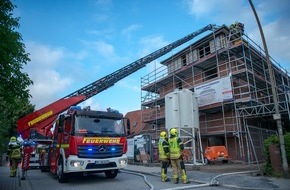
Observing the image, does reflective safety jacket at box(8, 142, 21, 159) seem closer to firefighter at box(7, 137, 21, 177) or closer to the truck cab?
firefighter at box(7, 137, 21, 177)

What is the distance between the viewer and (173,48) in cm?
2484

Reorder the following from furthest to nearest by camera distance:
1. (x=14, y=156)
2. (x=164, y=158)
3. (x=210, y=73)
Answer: (x=210, y=73) → (x=14, y=156) → (x=164, y=158)

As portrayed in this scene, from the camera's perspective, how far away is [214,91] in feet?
65.3

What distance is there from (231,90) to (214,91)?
4.98ft

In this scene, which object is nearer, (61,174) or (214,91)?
(61,174)

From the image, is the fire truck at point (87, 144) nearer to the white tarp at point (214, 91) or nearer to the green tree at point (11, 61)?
the green tree at point (11, 61)

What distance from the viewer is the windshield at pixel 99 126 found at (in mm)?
10383

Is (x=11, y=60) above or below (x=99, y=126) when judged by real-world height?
above

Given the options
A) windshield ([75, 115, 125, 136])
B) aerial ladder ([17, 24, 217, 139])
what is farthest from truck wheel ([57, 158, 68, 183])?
aerial ladder ([17, 24, 217, 139])

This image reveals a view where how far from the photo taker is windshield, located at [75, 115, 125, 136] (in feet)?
34.1

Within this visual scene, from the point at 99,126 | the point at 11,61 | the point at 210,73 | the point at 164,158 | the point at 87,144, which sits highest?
the point at 210,73

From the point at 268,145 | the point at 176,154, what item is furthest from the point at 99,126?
the point at 268,145

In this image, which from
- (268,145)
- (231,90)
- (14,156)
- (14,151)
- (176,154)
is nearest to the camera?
(176,154)

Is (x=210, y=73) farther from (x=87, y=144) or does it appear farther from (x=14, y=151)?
(x=14, y=151)
